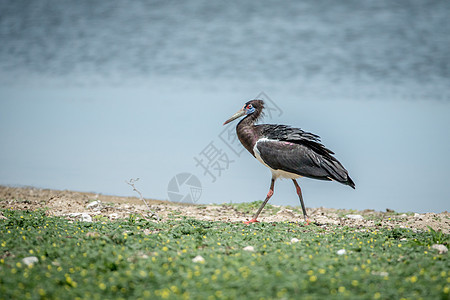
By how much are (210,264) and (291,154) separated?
4777 mm

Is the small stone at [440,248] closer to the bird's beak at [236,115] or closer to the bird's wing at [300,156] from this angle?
the bird's wing at [300,156]

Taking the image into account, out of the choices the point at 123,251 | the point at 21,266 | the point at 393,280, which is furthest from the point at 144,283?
the point at 393,280

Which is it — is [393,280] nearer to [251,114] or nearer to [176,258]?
[176,258]

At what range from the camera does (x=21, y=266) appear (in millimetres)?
6328

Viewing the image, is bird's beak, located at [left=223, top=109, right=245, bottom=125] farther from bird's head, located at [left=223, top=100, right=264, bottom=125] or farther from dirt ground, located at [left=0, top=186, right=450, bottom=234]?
dirt ground, located at [left=0, top=186, right=450, bottom=234]

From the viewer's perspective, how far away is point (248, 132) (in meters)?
11.2

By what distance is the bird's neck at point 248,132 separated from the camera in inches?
437

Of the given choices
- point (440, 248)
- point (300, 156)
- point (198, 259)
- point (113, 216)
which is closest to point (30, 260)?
point (198, 259)

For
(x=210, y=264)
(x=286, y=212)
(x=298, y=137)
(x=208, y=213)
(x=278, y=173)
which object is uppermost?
(x=298, y=137)

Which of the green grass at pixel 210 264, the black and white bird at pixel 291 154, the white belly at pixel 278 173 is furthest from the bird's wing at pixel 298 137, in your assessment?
the green grass at pixel 210 264

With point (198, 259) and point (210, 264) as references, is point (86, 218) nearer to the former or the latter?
point (198, 259)

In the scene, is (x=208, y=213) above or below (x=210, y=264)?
above

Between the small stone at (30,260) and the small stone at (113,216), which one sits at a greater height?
the small stone at (113,216)

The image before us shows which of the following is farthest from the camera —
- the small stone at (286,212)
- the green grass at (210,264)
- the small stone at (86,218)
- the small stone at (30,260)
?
the small stone at (286,212)
